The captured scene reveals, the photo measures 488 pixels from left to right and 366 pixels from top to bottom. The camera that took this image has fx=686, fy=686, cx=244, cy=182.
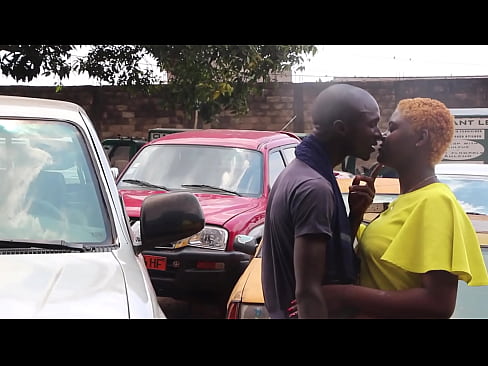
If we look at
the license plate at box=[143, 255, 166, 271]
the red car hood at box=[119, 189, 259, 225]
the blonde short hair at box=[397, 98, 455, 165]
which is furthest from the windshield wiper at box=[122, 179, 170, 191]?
the blonde short hair at box=[397, 98, 455, 165]

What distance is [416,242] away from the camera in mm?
2061

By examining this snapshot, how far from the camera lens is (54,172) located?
2723mm

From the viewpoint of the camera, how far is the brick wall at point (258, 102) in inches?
583

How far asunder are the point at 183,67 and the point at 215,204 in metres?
6.28

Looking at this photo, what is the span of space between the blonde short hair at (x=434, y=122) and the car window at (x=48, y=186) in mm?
1231

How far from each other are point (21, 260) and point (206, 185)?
4.42 m

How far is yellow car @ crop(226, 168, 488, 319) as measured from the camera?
3.33 meters

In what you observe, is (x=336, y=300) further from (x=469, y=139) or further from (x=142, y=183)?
(x=469, y=139)

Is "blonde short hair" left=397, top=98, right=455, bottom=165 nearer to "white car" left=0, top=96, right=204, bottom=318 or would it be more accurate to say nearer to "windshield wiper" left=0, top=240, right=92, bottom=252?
"white car" left=0, top=96, right=204, bottom=318

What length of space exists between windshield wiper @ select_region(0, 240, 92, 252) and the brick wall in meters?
12.2

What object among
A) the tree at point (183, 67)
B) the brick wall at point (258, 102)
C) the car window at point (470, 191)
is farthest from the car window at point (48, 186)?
the brick wall at point (258, 102)

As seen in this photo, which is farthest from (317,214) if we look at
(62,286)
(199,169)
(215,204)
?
(199,169)

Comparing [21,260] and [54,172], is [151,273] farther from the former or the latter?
[21,260]
